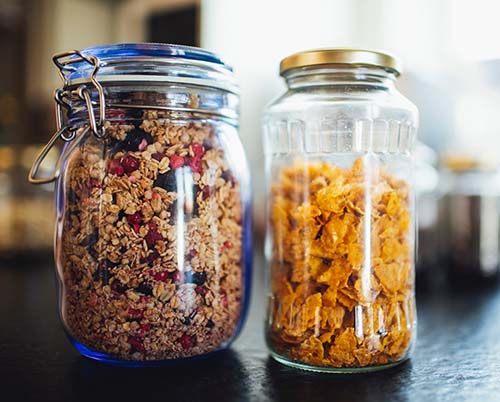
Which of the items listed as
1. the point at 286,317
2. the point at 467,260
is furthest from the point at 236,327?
the point at 467,260

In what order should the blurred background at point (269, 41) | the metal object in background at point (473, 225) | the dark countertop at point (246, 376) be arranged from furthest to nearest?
the blurred background at point (269, 41)
the metal object in background at point (473, 225)
the dark countertop at point (246, 376)

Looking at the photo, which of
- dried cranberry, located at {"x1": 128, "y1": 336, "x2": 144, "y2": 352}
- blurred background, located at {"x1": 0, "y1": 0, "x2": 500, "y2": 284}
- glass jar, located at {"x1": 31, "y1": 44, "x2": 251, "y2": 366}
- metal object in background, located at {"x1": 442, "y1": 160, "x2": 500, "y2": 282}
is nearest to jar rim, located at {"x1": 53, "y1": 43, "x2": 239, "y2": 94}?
glass jar, located at {"x1": 31, "y1": 44, "x2": 251, "y2": 366}

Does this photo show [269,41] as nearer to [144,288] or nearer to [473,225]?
[473,225]

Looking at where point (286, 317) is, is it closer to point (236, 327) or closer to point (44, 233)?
point (236, 327)

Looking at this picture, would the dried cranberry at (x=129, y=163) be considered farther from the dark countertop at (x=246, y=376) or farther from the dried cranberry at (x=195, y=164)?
the dark countertop at (x=246, y=376)

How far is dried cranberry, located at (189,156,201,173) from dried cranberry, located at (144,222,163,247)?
0.06 m

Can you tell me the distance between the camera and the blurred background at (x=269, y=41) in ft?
5.99

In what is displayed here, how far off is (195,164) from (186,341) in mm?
163

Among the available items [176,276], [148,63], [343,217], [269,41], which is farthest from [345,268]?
[269,41]

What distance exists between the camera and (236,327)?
23.3 inches

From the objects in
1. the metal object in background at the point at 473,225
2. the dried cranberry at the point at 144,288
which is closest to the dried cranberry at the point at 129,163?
the dried cranberry at the point at 144,288

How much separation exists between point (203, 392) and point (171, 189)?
0.18 metres

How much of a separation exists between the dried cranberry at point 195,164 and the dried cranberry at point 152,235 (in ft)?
0.21

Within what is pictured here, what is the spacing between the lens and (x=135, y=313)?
1.71ft
